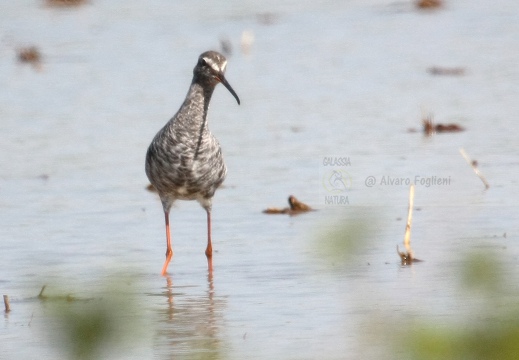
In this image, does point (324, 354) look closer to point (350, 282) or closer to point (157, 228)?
point (350, 282)

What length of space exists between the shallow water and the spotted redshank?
0.56 m

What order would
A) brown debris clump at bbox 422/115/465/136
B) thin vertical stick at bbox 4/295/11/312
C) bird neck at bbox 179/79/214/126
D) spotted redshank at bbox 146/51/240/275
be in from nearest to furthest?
thin vertical stick at bbox 4/295/11/312 < spotted redshank at bbox 146/51/240/275 < bird neck at bbox 179/79/214/126 < brown debris clump at bbox 422/115/465/136

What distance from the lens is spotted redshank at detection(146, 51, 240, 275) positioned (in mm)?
9523

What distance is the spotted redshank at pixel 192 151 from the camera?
9523 millimetres

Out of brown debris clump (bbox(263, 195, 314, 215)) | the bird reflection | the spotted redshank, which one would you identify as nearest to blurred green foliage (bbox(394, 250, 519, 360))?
the bird reflection

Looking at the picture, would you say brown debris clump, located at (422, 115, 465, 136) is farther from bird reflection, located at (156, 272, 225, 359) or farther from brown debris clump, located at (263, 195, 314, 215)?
bird reflection, located at (156, 272, 225, 359)

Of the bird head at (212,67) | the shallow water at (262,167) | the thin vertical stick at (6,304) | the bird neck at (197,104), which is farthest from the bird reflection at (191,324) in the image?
the bird head at (212,67)

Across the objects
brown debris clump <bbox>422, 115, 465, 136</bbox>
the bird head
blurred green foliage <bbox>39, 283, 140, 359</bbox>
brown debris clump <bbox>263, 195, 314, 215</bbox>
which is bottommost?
brown debris clump <bbox>263, 195, 314, 215</bbox>

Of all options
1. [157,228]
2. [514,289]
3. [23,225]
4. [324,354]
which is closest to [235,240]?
[157,228]

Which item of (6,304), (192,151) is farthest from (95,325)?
(192,151)

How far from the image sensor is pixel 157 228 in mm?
10820

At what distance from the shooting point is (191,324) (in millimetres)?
7387

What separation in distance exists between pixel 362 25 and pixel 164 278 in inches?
580

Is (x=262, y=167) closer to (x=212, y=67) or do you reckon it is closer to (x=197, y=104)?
(x=197, y=104)
